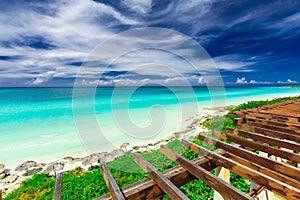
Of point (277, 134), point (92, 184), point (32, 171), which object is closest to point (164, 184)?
point (277, 134)

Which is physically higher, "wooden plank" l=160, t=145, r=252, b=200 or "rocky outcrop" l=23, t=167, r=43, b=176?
"wooden plank" l=160, t=145, r=252, b=200

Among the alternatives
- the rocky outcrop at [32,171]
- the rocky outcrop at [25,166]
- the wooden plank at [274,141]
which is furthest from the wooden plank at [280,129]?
the rocky outcrop at [25,166]

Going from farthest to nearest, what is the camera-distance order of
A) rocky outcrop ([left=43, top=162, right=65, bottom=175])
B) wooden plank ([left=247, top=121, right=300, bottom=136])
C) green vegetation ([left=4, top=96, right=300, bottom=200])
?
rocky outcrop ([left=43, top=162, right=65, bottom=175]) < green vegetation ([left=4, top=96, right=300, bottom=200]) < wooden plank ([left=247, top=121, right=300, bottom=136])

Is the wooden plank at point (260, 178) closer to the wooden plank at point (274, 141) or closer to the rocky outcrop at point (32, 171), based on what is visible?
the wooden plank at point (274, 141)

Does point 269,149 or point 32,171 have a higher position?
point 269,149

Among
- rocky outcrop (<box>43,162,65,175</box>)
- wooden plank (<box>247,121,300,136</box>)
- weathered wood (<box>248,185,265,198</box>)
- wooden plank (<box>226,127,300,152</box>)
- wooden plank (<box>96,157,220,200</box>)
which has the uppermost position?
wooden plank (<box>247,121,300,136</box>)

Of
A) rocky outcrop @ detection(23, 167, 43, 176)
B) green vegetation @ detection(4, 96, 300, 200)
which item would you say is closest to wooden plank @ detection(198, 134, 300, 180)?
green vegetation @ detection(4, 96, 300, 200)

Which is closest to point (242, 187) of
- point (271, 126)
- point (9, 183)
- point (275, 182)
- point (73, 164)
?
point (271, 126)

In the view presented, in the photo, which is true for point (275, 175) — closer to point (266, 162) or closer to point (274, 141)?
point (266, 162)

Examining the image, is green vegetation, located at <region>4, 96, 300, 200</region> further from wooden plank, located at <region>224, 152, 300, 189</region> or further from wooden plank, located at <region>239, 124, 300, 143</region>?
wooden plank, located at <region>224, 152, 300, 189</region>

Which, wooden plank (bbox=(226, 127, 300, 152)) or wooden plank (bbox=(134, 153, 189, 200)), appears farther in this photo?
wooden plank (bbox=(226, 127, 300, 152))

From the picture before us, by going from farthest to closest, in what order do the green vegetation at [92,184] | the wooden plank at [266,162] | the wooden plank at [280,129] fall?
the green vegetation at [92,184], the wooden plank at [280,129], the wooden plank at [266,162]

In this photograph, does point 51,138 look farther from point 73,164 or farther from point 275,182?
point 275,182

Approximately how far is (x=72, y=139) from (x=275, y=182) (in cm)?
1470
